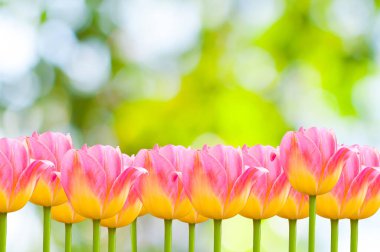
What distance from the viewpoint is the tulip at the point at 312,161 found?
0.43 meters

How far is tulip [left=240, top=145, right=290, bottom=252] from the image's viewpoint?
0.45 m

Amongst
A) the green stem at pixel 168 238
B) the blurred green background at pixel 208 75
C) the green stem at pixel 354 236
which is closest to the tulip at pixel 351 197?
the green stem at pixel 354 236

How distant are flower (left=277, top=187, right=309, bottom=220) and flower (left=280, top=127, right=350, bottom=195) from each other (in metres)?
0.04

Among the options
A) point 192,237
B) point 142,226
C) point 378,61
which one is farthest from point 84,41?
point 192,237

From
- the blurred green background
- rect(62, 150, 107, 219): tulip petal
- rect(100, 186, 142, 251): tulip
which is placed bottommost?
rect(100, 186, 142, 251): tulip

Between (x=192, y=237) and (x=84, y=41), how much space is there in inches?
98.3

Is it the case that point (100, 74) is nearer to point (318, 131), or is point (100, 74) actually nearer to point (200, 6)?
point (200, 6)

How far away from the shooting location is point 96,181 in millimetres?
414

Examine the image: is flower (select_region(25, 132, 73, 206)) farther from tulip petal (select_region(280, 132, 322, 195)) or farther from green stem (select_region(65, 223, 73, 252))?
tulip petal (select_region(280, 132, 322, 195))

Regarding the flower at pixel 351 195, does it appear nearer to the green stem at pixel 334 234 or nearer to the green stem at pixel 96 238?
the green stem at pixel 334 234

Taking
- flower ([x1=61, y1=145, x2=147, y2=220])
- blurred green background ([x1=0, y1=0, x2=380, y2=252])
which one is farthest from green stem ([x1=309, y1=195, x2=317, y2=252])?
blurred green background ([x1=0, y1=0, x2=380, y2=252])

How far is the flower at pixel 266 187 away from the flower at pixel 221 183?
0.07 ft

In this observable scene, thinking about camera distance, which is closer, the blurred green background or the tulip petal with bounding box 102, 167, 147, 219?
the tulip petal with bounding box 102, 167, 147, 219

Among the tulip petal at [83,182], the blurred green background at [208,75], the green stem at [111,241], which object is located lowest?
the green stem at [111,241]
